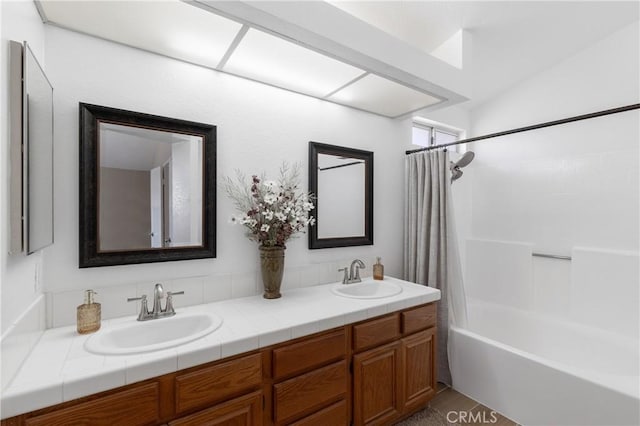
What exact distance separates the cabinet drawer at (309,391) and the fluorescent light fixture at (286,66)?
64.9 inches

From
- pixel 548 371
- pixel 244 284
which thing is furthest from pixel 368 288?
pixel 548 371

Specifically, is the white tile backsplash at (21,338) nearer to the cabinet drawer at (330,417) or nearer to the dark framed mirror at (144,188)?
the dark framed mirror at (144,188)

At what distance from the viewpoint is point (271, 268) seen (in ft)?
5.75

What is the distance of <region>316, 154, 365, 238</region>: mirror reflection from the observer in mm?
2174

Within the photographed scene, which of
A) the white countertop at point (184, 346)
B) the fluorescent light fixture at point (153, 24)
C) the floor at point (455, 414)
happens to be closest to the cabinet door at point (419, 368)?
the floor at point (455, 414)

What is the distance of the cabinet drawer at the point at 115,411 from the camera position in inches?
35.7

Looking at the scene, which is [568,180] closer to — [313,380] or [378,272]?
[378,272]

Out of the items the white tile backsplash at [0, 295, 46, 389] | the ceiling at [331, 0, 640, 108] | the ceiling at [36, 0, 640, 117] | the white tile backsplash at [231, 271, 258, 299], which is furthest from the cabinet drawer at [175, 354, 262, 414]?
the ceiling at [331, 0, 640, 108]

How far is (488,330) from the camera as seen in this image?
2.87 meters

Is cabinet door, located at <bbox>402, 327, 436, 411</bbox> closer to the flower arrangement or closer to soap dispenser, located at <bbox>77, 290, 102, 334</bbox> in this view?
the flower arrangement

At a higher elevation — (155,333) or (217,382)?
(155,333)

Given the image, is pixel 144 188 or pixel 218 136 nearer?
pixel 144 188

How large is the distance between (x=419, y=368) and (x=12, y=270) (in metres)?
2.10

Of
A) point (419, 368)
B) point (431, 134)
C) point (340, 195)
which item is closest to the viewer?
point (419, 368)
